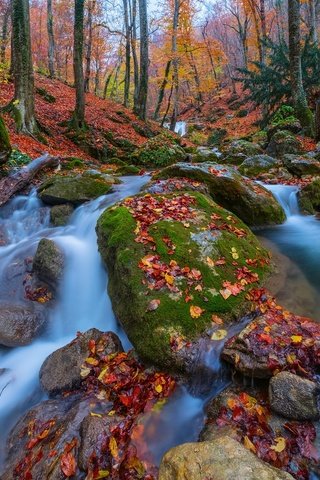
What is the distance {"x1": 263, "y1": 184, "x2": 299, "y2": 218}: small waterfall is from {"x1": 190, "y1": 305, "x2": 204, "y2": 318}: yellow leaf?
4.75 meters

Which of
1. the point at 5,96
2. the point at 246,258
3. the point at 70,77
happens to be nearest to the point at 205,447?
the point at 246,258

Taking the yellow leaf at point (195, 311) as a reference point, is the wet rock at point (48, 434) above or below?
below

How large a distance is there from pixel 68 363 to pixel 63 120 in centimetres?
1323

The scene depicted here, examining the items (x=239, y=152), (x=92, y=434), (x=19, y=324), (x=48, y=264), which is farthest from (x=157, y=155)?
(x=92, y=434)

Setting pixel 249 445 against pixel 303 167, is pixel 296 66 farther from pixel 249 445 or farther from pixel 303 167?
pixel 249 445

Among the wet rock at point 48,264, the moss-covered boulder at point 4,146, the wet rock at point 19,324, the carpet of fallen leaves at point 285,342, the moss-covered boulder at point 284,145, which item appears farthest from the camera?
the moss-covered boulder at point 284,145

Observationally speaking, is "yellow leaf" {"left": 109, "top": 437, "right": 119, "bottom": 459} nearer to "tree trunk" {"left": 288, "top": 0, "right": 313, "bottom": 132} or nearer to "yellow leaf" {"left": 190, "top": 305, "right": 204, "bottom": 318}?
"yellow leaf" {"left": 190, "top": 305, "right": 204, "bottom": 318}

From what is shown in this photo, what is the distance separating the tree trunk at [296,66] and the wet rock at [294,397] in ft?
41.4

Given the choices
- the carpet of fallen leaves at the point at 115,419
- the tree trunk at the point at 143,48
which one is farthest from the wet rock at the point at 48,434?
the tree trunk at the point at 143,48

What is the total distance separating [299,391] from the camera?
2.63 metres

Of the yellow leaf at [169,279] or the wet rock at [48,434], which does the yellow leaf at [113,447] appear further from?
the yellow leaf at [169,279]

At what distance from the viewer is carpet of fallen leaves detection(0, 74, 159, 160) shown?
11586 mm

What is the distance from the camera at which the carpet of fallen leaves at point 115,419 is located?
103 inches

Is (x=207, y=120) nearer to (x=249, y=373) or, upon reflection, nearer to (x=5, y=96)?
(x=5, y=96)
